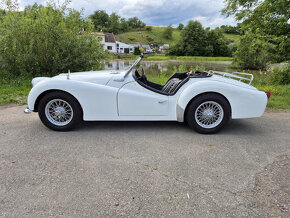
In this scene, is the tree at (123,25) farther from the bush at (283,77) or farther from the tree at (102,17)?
the bush at (283,77)

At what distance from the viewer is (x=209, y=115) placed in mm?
3725

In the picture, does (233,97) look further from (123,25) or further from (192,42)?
(123,25)

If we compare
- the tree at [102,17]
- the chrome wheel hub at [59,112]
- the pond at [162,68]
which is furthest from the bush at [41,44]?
the tree at [102,17]

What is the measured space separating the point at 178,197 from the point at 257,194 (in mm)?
787

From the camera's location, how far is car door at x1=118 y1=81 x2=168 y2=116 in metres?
3.64

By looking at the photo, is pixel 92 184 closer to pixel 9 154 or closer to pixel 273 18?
pixel 9 154

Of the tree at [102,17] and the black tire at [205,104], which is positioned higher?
the tree at [102,17]

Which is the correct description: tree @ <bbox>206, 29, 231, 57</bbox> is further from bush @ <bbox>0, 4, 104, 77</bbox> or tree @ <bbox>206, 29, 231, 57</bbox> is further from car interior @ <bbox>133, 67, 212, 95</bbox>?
car interior @ <bbox>133, 67, 212, 95</bbox>

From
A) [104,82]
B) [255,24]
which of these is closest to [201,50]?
[255,24]

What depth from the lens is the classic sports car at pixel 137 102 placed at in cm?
363

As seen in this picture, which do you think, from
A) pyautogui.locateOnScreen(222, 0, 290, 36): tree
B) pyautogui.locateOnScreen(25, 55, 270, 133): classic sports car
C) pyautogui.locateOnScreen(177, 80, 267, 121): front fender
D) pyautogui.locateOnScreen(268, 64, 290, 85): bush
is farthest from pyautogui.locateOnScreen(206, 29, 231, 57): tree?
pyautogui.locateOnScreen(25, 55, 270, 133): classic sports car

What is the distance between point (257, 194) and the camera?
7.00 feet

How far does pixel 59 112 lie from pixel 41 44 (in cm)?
604

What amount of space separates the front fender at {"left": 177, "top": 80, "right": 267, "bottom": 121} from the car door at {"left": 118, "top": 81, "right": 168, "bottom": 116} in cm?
31
